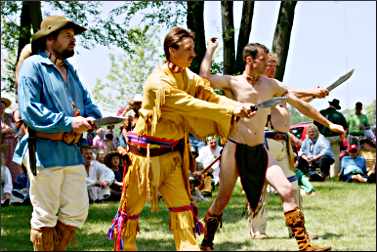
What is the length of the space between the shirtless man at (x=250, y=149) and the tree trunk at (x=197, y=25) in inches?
51.3

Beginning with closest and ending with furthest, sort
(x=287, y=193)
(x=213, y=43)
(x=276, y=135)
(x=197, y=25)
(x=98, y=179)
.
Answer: (x=213, y=43) → (x=287, y=193) → (x=276, y=135) → (x=197, y=25) → (x=98, y=179)

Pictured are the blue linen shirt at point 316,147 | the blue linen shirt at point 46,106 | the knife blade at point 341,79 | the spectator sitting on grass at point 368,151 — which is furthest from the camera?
the spectator sitting on grass at point 368,151

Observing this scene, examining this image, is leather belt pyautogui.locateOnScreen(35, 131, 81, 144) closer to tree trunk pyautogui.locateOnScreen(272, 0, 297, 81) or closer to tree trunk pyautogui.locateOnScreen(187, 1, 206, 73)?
tree trunk pyautogui.locateOnScreen(187, 1, 206, 73)

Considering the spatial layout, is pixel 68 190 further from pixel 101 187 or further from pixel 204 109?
pixel 101 187

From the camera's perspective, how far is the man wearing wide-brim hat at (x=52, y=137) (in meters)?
4.95

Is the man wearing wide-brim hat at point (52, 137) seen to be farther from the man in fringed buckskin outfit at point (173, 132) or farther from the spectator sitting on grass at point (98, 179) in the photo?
the spectator sitting on grass at point (98, 179)

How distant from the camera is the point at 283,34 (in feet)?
26.3

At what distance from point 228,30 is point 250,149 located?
2.08 metres

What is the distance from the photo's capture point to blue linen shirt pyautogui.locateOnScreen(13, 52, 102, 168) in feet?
16.1

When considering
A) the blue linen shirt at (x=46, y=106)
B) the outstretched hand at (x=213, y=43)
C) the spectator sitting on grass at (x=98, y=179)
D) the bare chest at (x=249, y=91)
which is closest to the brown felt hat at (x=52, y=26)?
the blue linen shirt at (x=46, y=106)

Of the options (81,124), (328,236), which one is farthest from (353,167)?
(81,124)

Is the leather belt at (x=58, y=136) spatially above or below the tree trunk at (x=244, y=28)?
below

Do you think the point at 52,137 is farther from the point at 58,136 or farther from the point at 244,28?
the point at 244,28

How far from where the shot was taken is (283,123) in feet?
23.3
